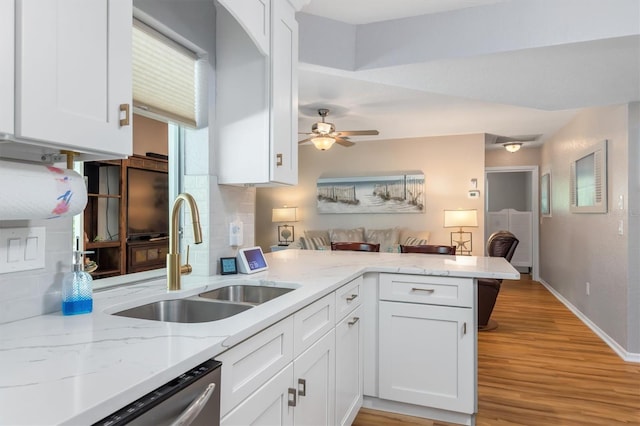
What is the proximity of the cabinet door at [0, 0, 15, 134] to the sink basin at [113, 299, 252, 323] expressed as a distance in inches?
32.0

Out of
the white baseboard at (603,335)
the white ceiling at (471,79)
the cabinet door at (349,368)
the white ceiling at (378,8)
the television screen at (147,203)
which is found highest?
the white ceiling at (378,8)

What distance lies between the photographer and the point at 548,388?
2701 millimetres

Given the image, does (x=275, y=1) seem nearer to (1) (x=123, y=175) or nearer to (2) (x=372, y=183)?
(1) (x=123, y=175)

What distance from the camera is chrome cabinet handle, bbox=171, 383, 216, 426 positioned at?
2.54 ft

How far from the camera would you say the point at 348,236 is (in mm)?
6227

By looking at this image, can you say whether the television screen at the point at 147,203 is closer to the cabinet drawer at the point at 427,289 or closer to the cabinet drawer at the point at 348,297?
the cabinet drawer at the point at 348,297

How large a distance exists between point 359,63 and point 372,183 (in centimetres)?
349

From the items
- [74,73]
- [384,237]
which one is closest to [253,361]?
[74,73]

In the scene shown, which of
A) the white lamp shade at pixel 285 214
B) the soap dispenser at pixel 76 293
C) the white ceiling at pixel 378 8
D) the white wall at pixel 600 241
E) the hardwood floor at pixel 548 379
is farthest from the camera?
the white lamp shade at pixel 285 214

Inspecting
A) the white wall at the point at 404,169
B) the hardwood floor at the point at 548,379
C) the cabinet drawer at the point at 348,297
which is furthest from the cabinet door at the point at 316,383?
the white wall at the point at 404,169

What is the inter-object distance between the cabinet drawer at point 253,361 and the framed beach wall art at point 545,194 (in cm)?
601

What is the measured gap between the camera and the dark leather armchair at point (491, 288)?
3.81 m

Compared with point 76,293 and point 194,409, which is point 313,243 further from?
point 194,409

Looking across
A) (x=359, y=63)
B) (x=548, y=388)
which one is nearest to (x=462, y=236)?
(x=548, y=388)
